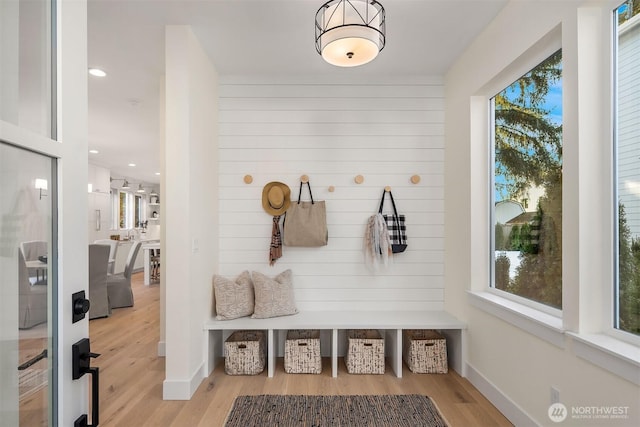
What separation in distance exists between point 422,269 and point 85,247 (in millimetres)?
2956

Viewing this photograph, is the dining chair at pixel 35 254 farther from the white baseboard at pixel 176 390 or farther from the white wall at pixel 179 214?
the white baseboard at pixel 176 390

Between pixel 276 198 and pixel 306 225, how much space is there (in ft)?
1.23

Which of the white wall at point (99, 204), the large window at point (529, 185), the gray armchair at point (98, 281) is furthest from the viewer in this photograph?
the white wall at point (99, 204)

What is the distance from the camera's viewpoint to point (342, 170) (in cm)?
340

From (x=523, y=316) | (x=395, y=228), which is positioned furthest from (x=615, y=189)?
(x=395, y=228)

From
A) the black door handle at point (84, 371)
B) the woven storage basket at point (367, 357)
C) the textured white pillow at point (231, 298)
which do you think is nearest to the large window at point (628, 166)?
the woven storage basket at point (367, 357)

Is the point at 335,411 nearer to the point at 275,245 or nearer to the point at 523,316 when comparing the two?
the point at 523,316

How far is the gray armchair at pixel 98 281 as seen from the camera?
4.71m

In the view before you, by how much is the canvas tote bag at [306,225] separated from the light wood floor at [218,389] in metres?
1.12

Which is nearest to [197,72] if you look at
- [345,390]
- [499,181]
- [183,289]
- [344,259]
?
[183,289]

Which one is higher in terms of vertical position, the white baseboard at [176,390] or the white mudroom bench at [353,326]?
the white mudroom bench at [353,326]

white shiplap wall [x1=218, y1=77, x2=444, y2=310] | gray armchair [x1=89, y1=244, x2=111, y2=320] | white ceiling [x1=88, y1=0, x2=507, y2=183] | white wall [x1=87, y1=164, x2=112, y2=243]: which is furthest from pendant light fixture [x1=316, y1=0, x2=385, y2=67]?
white wall [x1=87, y1=164, x2=112, y2=243]

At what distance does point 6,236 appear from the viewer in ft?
2.25

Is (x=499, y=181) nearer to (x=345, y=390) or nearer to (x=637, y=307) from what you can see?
(x=637, y=307)
